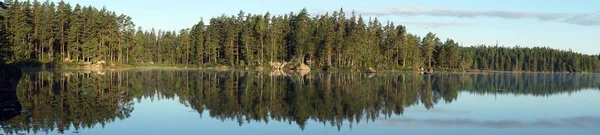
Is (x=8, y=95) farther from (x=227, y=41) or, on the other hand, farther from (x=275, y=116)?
(x=227, y=41)

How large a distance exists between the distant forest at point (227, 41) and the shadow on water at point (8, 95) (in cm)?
4209

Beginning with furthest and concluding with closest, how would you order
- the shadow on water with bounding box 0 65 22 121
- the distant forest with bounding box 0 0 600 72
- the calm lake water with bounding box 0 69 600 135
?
the distant forest with bounding box 0 0 600 72 → the shadow on water with bounding box 0 65 22 121 → the calm lake water with bounding box 0 69 600 135

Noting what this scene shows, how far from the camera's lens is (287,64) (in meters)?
109

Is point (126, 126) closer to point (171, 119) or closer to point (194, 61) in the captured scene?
point (171, 119)

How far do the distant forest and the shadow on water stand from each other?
42.1 m

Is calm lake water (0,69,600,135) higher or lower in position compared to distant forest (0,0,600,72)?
lower

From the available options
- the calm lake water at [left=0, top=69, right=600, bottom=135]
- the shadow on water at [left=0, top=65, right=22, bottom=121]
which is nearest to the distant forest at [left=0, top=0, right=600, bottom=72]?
the shadow on water at [left=0, top=65, right=22, bottom=121]

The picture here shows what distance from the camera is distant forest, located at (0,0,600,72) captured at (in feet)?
281

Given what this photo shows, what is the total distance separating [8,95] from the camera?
25547 mm

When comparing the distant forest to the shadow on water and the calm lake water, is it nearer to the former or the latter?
the shadow on water

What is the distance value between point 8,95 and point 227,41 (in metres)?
89.5

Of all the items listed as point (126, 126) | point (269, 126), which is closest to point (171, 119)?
point (126, 126)

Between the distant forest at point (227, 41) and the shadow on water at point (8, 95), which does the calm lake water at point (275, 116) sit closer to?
the shadow on water at point (8, 95)

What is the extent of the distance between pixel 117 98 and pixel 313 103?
10.7m
